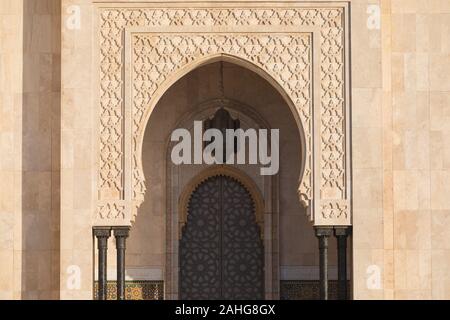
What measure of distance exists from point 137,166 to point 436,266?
8.70 feet

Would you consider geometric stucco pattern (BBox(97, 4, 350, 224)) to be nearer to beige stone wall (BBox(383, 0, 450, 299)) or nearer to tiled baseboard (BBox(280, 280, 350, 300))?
beige stone wall (BBox(383, 0, 450, 299))

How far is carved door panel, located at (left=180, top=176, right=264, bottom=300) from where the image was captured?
18.9 metres

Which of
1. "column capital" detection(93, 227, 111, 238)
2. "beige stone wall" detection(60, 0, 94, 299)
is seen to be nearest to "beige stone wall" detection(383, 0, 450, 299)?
"column capital" detection(93, 227, 111, 238)

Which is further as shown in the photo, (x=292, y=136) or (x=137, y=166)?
(x=292, y=136)

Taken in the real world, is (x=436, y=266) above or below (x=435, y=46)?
below

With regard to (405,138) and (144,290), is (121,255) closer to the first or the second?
(144,290)

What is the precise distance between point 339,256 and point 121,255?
1.80 metres

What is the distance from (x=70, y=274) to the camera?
17.8 m

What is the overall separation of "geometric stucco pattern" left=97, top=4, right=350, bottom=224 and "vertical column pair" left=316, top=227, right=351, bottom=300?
1.20 feet

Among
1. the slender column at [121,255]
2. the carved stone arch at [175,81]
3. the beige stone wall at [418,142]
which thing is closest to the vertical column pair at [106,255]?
the slender column at [121,255]

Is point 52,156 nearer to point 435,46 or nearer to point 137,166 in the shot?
point 137,166

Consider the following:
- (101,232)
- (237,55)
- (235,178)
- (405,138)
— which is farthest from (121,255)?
(405,138)

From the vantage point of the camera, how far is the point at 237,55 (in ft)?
59.0
